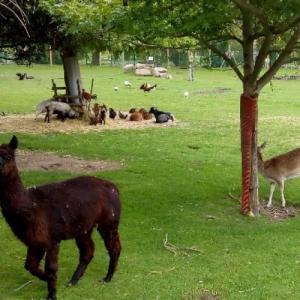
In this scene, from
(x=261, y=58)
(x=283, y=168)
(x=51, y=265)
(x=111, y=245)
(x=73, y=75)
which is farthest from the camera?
(x=73, y=75)

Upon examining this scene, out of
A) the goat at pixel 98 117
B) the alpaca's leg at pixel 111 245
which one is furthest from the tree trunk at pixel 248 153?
the goat at pixel 98 117

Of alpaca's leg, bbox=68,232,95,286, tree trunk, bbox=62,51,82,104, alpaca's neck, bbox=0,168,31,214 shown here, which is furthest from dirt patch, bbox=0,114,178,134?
alpaca's neck, bbox=0,168,31,214

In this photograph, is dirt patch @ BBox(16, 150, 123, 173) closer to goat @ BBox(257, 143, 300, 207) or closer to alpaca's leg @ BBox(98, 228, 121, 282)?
goat @ BBox(257, 143, 300, 207)

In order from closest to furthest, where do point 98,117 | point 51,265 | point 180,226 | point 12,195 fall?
point 12,195 → point 51,265 → point 180,226 → point 98,117

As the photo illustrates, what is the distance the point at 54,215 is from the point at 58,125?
1322 cm

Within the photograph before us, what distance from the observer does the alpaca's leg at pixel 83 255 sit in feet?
20.9

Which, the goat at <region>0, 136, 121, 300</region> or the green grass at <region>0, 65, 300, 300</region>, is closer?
the goat at <region>0, 136, 121, 300</region>

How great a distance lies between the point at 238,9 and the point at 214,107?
16.8 meters

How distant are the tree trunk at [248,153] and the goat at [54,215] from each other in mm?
3204

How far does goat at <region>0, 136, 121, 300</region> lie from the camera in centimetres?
560

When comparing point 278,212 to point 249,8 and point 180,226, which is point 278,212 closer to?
point 180,226

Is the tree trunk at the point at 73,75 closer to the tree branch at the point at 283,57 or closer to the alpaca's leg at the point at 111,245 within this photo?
the tree branch at the point at 283,57

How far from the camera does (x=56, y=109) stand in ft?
64.2

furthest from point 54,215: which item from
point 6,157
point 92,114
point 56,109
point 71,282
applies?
point 56,109
